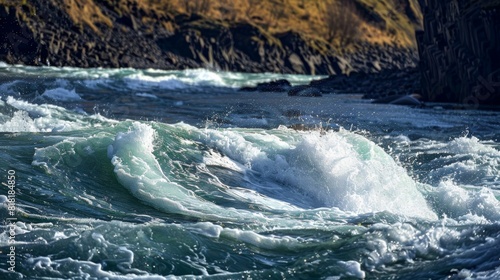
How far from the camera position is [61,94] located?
3444 cm

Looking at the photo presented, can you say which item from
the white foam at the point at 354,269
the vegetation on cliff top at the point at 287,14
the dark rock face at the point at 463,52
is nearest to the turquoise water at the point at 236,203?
the white foam at the point at 354,269

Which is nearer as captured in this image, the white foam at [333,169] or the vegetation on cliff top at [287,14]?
the white foam at [333,169]

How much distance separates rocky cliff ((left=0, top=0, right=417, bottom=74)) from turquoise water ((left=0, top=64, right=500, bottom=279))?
122 feet

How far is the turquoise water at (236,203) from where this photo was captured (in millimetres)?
9391

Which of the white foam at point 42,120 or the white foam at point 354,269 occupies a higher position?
the white foam at point 354,269

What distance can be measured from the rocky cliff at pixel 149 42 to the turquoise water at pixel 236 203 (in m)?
37.1

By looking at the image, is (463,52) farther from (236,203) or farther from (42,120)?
(236,203)

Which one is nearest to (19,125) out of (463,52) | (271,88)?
(463,52)

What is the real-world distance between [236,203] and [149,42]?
5981cm

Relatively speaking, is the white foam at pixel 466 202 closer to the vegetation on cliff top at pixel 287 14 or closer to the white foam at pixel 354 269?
the white foam at pixel 354 269

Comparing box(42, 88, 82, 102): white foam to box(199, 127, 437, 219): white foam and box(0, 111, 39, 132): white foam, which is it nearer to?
box(0, 111, 39, 132): white foam

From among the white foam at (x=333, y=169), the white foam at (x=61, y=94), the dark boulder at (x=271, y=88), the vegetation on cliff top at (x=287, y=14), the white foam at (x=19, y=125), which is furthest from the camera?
the vegetation on cliff top at (x=287, y=14)

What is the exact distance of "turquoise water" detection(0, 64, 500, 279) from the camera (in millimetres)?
9391

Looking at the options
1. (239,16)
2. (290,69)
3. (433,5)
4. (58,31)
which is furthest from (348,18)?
(433,5)
